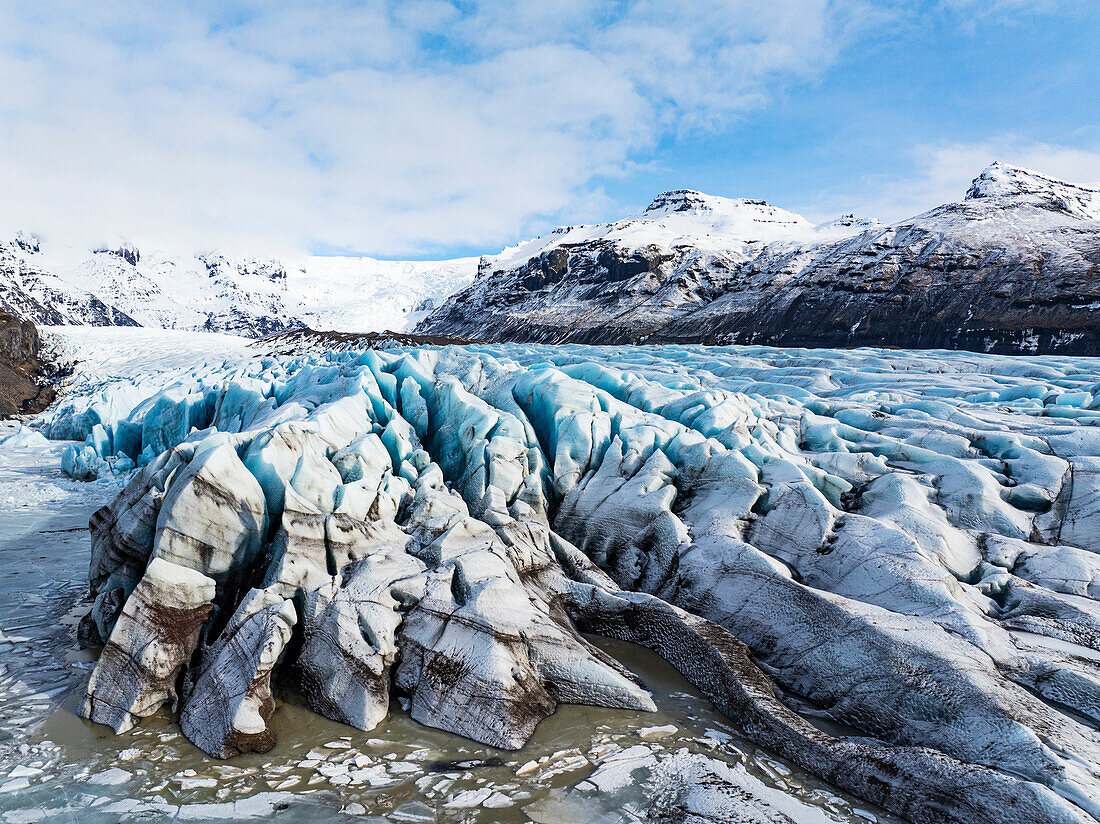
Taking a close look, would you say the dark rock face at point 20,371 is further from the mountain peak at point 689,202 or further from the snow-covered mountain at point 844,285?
the mountain peak at point 689,202

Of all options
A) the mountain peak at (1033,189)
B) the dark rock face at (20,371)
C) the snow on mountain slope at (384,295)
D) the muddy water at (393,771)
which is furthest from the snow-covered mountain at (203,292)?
the muddy water at (393,771)

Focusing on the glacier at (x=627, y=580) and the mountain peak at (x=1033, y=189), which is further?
the mountain peak at (x=1033, y=189)

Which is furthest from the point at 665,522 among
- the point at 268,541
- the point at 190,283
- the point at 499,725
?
the point at 190,283

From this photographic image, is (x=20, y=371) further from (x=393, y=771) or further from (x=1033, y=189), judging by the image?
(x=1033, y=189)

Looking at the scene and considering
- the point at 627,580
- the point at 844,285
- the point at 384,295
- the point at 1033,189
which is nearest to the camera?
the point at 627,580

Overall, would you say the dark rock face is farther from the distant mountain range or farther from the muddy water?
the distant mountain range

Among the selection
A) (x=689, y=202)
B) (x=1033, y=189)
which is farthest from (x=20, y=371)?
(x=689, y=202)

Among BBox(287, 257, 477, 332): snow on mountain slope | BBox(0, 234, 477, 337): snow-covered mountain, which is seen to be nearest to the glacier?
BBox(287, 257, 477, 332): snow on mountain slope

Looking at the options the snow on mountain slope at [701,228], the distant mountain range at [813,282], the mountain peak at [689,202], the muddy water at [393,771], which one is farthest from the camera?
the mountain peak at [689,202]
